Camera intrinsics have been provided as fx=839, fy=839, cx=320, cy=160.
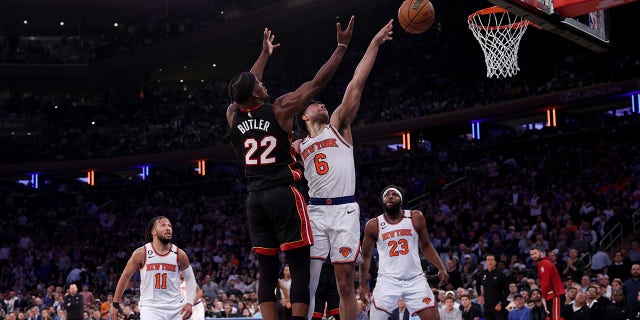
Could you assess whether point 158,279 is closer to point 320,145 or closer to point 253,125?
point 320,145

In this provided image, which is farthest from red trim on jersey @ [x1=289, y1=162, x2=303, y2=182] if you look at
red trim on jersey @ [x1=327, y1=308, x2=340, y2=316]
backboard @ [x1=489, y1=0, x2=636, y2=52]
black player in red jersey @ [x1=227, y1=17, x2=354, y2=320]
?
backboard @ [x1=489, y1=0, x2=636, y2=52]

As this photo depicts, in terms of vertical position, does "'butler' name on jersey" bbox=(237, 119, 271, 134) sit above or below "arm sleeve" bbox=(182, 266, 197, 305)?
above

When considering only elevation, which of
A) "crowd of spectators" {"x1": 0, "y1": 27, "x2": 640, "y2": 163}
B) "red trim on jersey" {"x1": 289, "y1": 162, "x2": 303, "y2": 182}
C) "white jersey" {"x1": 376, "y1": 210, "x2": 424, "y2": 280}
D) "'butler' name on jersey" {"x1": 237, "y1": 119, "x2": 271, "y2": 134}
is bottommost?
"white jersey" {"x1": 376, "y1": 210, "x2": 424, "y2": 280}

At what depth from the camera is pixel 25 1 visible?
35.8m

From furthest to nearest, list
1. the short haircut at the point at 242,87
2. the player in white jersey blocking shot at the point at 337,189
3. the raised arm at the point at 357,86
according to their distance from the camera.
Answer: the player in white jersey blocking shot at the point at 337,189 < the raised arm at the point at 357,86 < the short haircut at the point at 242,87

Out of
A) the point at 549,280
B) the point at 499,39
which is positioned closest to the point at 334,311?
the point at 549,280

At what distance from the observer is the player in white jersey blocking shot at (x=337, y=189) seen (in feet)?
25.0

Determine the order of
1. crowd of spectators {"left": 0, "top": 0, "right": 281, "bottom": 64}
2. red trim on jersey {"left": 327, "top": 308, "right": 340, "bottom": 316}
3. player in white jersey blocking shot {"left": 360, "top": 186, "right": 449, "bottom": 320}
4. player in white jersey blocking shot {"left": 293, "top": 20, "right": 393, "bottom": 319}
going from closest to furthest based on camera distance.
Result: player in white jersey blocking shot {"left": 293, "top": 20, "right": 393, "bottom": 319} < red trim on jersey {"left": 327, "top": 308, "right": 340, "bottom": 316} < player in white jersey blocking shot {"left": 360, "top": 186, "right": 449, "bottom": 320} < crowd of spectators {"left": 0, "top": 0, "right": 281, "bottom": 64}

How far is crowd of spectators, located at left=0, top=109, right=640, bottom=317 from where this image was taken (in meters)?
19.1

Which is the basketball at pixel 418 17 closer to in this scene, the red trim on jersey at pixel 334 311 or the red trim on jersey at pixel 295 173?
the red trim on jersey at pixel 295 173

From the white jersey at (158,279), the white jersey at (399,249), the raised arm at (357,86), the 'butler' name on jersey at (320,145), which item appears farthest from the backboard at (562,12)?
the white jersey at (158,279)

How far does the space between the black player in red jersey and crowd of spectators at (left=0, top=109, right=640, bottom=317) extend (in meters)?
9.96

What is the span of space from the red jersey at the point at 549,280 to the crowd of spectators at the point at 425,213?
204 cm

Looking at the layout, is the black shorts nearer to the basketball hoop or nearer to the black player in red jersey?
the black player in red jersey
